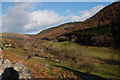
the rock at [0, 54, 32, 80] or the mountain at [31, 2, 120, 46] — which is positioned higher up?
the mountain at [31, 2, 120, 46]

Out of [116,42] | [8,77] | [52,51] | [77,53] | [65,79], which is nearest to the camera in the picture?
[116,42]

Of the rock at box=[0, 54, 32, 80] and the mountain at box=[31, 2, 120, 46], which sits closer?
the mountain at box=[31, 2, 120, 46]

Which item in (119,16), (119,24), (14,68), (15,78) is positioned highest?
(119,16)

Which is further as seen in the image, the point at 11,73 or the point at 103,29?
the point at 103,29

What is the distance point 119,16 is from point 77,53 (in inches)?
1647

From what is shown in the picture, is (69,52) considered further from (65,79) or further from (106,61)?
(65,79)

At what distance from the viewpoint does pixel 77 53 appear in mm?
45625

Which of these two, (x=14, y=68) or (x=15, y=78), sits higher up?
(x=14, y=68)

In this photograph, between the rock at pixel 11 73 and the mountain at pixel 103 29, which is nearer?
the mountain at pixel 103 29

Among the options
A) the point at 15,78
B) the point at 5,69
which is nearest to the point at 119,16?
the point at 15,78

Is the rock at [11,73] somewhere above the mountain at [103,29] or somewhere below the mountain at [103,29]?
below

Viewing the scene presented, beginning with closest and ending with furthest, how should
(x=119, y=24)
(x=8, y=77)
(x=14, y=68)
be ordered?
(x=119, y=24) → (x=8, y=77) → (x=14, y=68)

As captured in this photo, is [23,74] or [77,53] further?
[77,53]

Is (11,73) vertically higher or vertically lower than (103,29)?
lower
